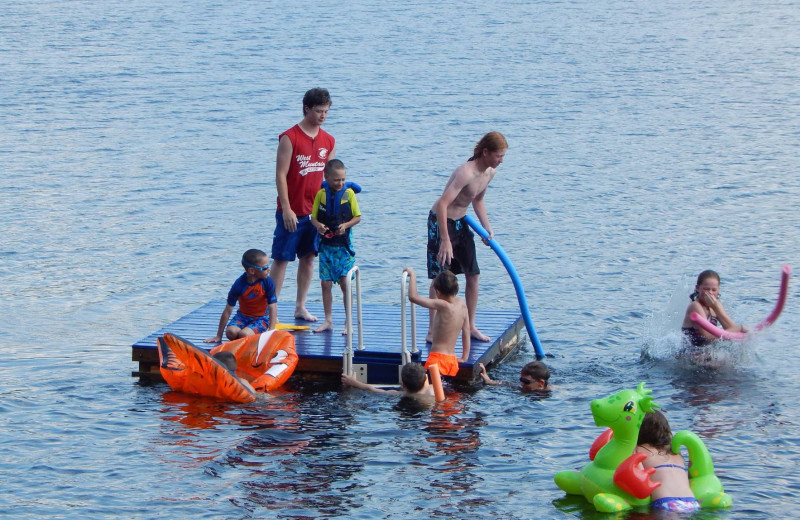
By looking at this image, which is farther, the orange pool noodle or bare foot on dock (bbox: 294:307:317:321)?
bare foot on dock (bbox: 294:307:317:321)

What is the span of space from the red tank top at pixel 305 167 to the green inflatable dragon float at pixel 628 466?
451 cm

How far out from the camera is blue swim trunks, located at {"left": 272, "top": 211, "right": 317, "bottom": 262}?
12.1 metres

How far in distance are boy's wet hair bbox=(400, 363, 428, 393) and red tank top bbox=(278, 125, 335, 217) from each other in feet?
7.25

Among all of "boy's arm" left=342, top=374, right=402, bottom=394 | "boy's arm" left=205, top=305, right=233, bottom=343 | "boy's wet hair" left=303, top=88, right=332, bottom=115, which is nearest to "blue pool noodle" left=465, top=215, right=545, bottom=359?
"boy's arm" left=342, top=374, right=402, bottom=394

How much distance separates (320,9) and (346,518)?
47.6 metres

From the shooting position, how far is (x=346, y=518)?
9.03 metres

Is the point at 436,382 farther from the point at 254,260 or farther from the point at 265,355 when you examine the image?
the point at 254,260

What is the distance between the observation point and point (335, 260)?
39.4ft

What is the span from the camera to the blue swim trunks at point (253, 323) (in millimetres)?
11984

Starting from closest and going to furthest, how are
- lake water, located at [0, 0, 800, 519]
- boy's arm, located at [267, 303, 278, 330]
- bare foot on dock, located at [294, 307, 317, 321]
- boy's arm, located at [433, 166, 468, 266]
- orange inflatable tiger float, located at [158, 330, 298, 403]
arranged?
lake water, located at [0, 0, 800, 519] < orange inflatable tiger float, located at [158, 330, 298, 403] < boy's arm, located at [433, 166, 468, 266] < boy's arm, located at [267, 303, 278, 330] < bare foot on dock, located at [294, 307, 317, 321]

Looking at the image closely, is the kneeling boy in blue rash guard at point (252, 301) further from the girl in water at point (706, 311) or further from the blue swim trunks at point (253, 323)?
the girl in water at point (706, 311)

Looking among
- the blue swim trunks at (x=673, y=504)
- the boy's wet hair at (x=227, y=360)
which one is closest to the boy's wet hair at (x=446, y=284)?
the boy's wet hair at (x=227, y=360)

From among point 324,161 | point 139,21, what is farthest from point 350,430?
point 139,21

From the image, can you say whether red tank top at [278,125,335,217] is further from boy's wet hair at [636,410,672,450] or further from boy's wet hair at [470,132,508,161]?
boy's wet hair at [636,410,672,450]
